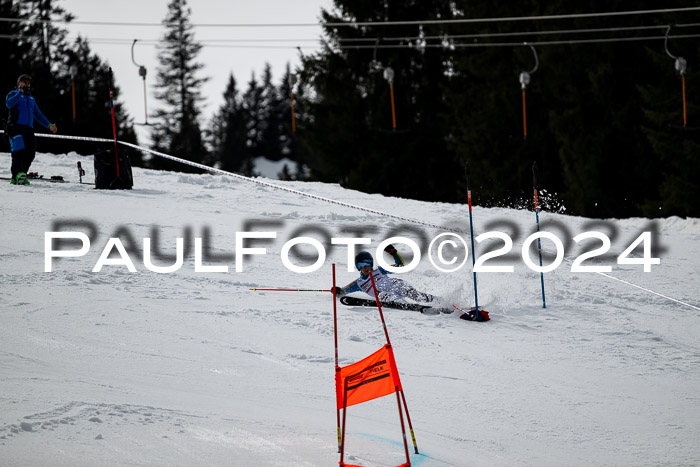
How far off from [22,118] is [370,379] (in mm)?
11265

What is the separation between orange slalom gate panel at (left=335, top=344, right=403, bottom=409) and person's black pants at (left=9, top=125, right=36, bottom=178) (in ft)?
36.4

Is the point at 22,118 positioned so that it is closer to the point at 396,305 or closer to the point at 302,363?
the point at 396,305

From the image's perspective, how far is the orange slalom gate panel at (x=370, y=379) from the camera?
5414 millimetres

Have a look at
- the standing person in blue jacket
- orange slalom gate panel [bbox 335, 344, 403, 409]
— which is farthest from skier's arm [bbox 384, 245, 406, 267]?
the standing person in blue jacket

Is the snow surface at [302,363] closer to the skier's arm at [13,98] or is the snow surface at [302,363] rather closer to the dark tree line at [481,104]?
the skier's arm at [13,98]

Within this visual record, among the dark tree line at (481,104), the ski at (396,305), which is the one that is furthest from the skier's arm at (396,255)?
the dark tree line at (481,104)

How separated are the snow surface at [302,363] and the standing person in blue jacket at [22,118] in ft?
4.82

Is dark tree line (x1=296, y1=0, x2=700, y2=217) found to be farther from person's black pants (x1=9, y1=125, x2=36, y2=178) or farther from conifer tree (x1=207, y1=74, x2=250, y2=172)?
conifer tree (x1=207, y1=74, x2=250, y2=172)

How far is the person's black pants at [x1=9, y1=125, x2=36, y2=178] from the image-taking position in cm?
1463

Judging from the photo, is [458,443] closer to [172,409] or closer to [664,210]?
[172,409]

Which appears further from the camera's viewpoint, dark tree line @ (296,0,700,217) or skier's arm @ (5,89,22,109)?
dark tree line @ (296,0,700,217)

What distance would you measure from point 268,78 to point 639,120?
221 feet

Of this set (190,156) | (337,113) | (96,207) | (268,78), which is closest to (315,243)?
(96,207)

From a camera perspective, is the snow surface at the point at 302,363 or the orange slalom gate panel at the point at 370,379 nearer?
the orange slalom gate panel at the point at 370,379
